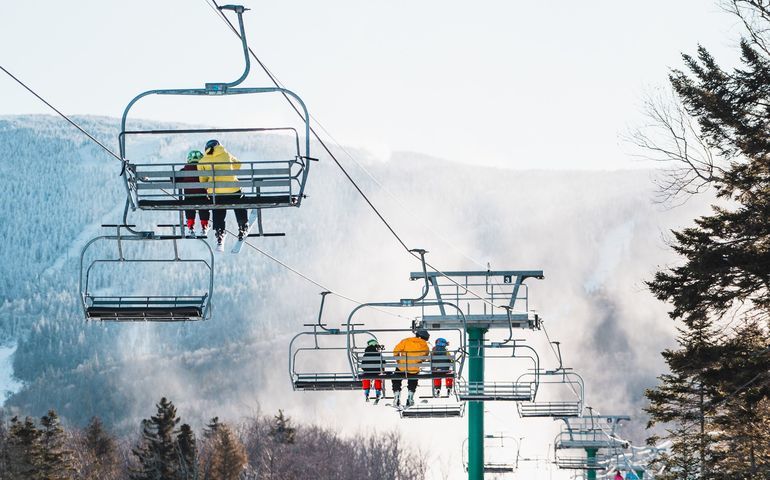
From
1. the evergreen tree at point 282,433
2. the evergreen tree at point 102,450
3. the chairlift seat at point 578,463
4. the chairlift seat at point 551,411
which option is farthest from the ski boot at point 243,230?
the evergreen tree at point 282,433

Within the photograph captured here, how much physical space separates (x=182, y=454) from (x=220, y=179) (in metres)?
63.5

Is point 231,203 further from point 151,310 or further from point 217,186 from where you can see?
point 151,310

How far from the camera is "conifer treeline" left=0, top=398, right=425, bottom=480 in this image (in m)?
62.9

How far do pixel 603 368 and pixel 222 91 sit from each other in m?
178

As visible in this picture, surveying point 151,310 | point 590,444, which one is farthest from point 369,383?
point 590,444

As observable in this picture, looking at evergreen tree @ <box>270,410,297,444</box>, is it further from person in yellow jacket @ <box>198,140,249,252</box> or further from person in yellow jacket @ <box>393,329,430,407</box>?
person in yellow jacket @ <box>198,140,249,252</box>

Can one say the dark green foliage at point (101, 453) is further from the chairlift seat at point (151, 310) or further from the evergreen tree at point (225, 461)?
the chairlift seat at point (151, 310)

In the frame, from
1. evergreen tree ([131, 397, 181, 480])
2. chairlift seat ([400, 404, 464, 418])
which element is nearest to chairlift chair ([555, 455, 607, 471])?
chairlift seat ([400, 404, 464, 418])

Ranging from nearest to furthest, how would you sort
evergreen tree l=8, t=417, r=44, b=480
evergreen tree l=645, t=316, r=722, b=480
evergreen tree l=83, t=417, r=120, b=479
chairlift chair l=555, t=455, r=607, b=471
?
evergreen tree l=645, t=316, r=722, b=480
chairlift chair l=555, t=455, r=607, b=471
evergreen tree l=8, t=417, r=44, b=480
evergreen tree l=83, t=417, r=120, b=479

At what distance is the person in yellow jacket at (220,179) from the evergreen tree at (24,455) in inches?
1880

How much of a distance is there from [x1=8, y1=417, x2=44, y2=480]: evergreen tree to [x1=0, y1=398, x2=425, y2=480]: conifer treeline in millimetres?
47

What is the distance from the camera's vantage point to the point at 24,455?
61031 millimetres

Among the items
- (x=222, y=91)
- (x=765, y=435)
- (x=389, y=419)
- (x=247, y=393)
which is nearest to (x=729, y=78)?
(x=765, y=435)

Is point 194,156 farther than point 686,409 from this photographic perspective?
No
